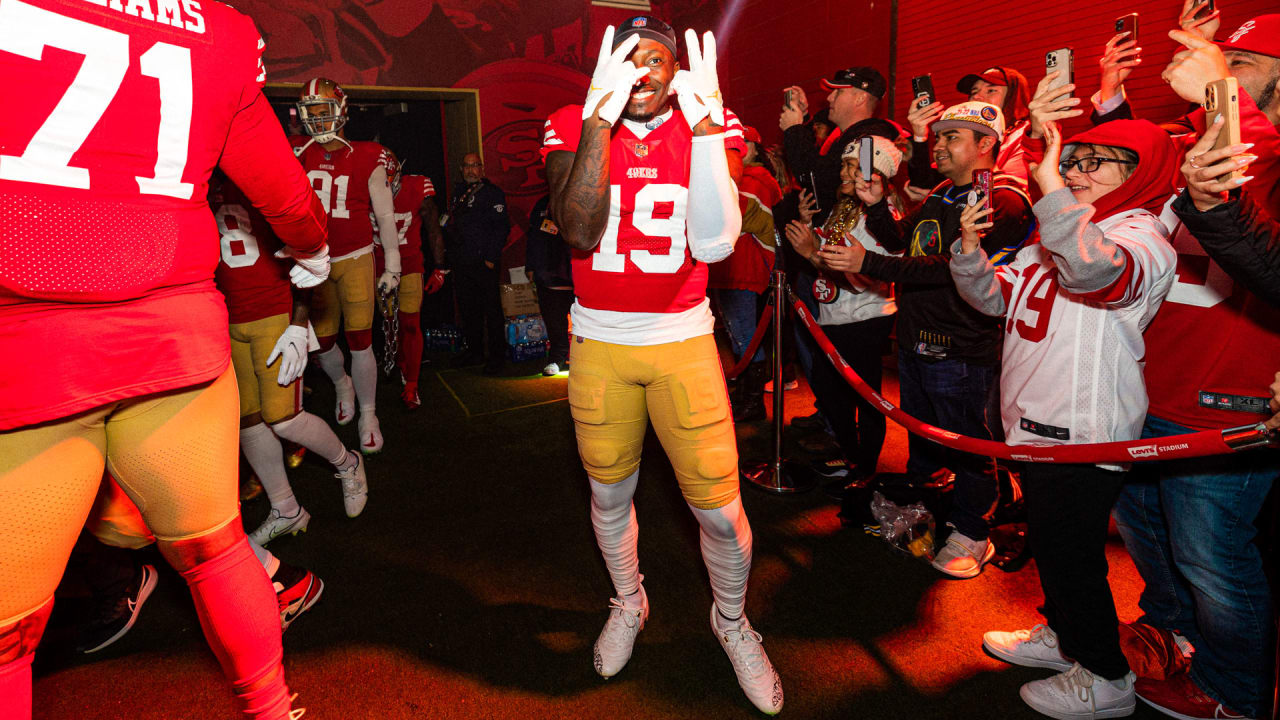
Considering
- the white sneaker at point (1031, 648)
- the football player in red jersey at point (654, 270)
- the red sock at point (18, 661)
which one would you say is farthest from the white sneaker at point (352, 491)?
the white sneaker at point (1031, 648)

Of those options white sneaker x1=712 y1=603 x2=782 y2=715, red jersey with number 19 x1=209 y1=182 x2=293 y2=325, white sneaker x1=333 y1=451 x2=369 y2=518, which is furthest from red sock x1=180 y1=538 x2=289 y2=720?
white sneaker x1=333 y1=451 x2=369 y2=518

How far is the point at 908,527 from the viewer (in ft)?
10.5

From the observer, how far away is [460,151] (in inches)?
343

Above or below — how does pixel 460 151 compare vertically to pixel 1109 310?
above

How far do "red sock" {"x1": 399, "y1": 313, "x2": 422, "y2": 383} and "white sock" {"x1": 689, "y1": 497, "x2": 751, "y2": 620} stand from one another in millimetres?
3937

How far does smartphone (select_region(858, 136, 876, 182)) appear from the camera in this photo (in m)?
3.32

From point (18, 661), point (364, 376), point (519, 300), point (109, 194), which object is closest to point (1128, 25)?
point (109, 194)

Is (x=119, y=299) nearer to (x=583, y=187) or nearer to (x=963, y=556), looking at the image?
(x=583, y=187)

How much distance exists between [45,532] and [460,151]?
8.13m

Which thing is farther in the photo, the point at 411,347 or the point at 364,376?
Result: the point at 411,347

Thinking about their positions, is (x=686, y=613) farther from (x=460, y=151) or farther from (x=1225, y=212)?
(x=460, y=151)

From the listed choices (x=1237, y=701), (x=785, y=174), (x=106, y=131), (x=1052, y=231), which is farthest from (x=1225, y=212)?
(x=785, y=174)

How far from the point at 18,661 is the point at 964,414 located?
318cm

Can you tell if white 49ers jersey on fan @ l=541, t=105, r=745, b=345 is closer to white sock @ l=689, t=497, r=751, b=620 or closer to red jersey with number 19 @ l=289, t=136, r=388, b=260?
white sock @ l=689, t=497, r=751, b=620
